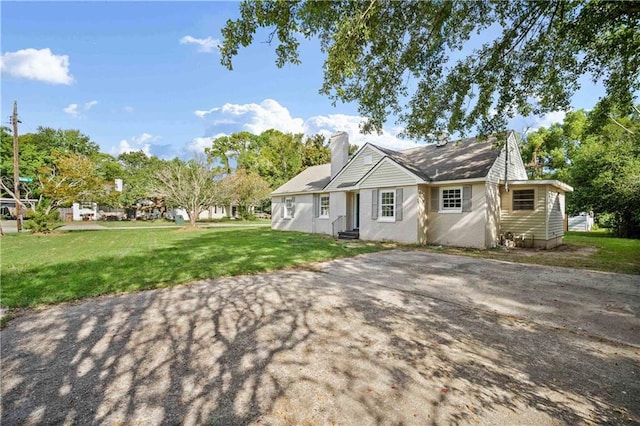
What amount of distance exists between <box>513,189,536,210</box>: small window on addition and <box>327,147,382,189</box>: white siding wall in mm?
6506

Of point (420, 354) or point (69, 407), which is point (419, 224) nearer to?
point (420, 354)

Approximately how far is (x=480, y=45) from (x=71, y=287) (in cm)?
1094

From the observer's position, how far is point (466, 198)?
39.1ft

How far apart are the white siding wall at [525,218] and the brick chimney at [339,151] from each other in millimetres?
8693

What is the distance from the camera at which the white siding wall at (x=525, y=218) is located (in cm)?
1205

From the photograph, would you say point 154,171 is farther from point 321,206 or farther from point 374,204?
point 374,204

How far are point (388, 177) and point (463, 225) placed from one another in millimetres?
3849

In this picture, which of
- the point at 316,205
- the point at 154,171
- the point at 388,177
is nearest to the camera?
the point at 388,177

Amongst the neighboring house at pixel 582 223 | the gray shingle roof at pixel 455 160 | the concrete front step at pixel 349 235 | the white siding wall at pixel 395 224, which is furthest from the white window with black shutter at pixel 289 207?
the neighboring house at pixel 582 223

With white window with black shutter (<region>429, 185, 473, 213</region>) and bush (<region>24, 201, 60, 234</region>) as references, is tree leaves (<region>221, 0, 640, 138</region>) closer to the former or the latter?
white window with black shutter (<region>429, 185, 473, 213</region>)

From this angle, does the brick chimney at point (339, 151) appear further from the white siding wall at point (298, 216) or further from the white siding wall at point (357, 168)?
the white siding wall at point (298, 216)

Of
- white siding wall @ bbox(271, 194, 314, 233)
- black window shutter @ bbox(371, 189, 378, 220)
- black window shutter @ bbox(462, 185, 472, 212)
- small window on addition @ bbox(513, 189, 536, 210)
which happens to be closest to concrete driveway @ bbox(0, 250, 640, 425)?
black window shutter @ bbox(462, 185, 472, 212)

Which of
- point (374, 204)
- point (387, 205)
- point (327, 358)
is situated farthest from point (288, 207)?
point (327, 358)

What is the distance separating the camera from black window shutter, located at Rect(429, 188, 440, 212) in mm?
12867
